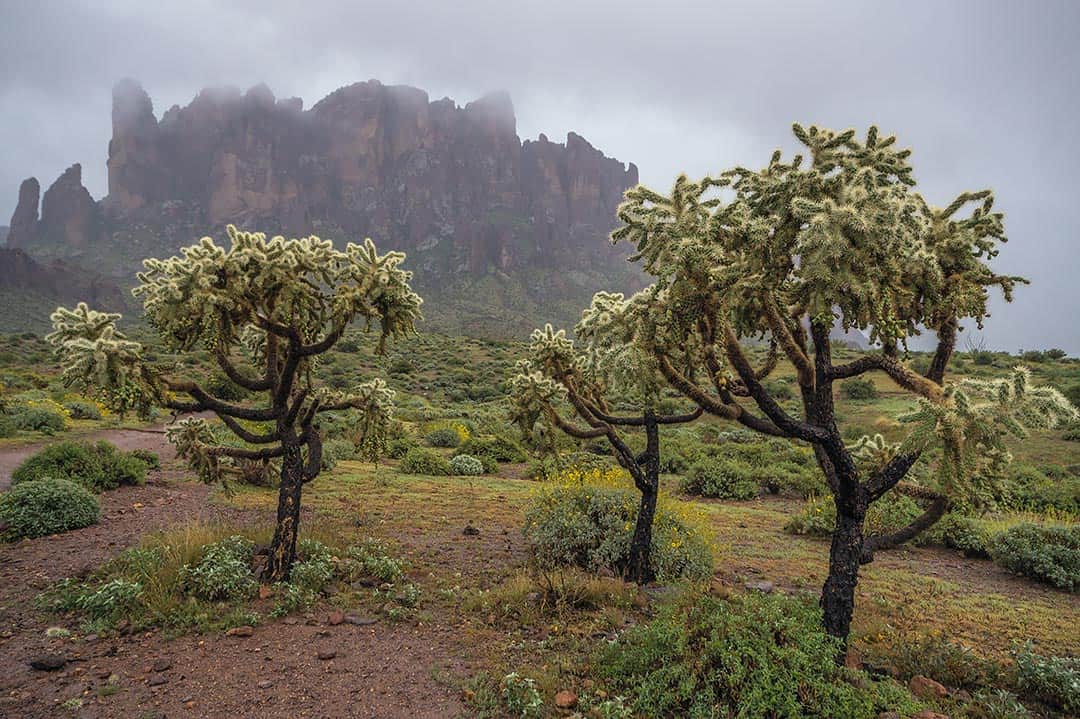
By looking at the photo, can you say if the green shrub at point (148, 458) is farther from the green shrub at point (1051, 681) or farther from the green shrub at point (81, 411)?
the green shrub at point (1051, 681)

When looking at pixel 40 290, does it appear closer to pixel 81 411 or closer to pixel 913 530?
pixel 81 411

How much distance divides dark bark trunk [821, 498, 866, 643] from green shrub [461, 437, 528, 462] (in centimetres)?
1533

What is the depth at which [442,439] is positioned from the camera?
2241 cm

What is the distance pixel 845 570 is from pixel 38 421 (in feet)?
77.0

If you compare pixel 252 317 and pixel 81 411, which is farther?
pixel 81 411

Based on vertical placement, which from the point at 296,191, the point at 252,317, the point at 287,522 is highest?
the point at 296,191

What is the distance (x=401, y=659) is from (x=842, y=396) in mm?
32874

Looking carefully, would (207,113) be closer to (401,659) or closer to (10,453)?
(10,453)

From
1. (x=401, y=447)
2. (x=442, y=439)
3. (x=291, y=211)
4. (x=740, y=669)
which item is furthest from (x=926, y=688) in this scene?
(x=291, y=211)

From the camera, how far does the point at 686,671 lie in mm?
4809

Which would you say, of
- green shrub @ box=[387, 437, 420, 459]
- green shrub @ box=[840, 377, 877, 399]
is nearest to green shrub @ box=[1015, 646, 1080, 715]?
green shrub @ box=[387, 437, 420, 459]

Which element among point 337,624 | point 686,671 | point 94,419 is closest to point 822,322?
point 686,671

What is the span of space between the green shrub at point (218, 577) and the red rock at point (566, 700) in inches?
165

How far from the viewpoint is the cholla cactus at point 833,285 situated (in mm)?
4672
